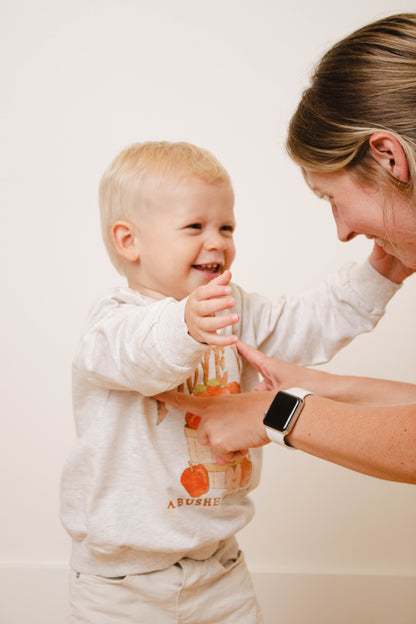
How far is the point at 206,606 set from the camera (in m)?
1.49

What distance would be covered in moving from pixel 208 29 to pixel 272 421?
1.59m

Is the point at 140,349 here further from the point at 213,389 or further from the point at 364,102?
the point at 364,102

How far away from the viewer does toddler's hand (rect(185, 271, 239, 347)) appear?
1089 mm

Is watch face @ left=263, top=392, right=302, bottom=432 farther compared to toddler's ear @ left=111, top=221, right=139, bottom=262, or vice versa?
toddler's ear @ left=111, top=221, right=139, bottom=262

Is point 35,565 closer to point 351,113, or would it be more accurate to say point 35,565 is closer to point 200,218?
point 200,218

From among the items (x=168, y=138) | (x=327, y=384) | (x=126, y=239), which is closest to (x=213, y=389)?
(x=327, y=384)

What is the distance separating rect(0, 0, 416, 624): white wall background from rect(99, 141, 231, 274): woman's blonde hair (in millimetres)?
851

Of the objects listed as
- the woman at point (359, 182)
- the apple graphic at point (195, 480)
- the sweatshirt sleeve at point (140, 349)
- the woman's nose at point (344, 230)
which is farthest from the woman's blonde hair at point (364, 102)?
the apple graphic at point (195, 480)

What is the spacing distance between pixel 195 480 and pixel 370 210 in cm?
63

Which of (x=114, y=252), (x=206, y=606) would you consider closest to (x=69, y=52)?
(x=114, y=252)

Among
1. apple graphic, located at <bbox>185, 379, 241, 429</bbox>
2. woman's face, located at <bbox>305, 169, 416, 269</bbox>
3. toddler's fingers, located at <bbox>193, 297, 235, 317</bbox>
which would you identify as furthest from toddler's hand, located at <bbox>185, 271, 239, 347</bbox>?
apple graphic, located at <bbox>185, 379, 241, 429</bbox>

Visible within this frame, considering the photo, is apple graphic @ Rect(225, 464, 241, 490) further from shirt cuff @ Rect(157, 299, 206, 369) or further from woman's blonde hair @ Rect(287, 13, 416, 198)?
woman's blonde hair @ Rect(287, 13, 416, 198)

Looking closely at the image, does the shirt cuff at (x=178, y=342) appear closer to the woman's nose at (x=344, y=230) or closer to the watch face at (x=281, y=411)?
the watch face at (x=281, y=411)

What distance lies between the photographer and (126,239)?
151 cm
